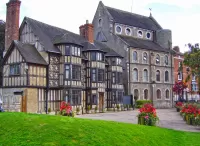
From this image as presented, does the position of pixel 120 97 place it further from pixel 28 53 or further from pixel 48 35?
pixel 28 53

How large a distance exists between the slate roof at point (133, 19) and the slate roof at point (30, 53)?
19.8 m

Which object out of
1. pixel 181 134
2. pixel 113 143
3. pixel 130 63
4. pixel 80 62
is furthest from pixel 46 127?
pixel 130 63

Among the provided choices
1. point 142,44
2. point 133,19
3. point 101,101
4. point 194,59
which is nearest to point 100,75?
point 101,101

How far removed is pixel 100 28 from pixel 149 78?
11046 millimetres

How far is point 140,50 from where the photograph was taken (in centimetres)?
4431

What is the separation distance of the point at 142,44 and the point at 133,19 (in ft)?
21.3

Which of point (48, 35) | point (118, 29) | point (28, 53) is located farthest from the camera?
point (118, 29)

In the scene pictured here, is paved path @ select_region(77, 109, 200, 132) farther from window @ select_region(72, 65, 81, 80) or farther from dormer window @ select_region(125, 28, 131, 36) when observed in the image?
dormer window @ select_region(125, 28, 131, 36)

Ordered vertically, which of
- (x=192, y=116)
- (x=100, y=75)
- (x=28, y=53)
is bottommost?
(x=192, y=116)

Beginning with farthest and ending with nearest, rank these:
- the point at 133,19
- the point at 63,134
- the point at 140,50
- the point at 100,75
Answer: the point at 133,19
the point at 140,50
the point at 100,75
the point at 63,134

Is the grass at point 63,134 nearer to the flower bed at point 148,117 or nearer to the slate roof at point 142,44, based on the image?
the flower bed at point 148,117

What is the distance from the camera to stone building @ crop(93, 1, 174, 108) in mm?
43244

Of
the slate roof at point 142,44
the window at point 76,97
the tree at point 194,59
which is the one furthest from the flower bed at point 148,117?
the slate roof at point 142,44

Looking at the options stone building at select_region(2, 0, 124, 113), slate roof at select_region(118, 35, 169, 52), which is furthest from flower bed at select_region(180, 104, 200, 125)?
slate roof at select_region(118, 35, 169, 52)
